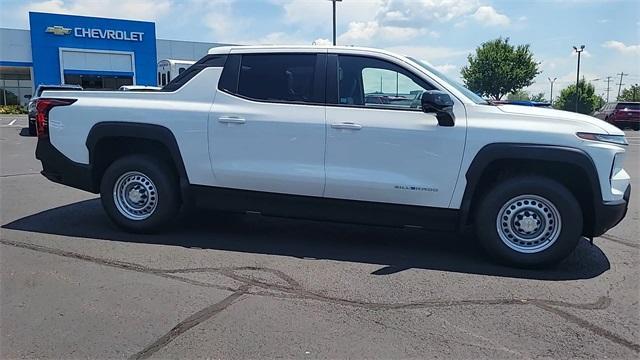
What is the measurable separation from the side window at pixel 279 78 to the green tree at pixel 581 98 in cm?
5974

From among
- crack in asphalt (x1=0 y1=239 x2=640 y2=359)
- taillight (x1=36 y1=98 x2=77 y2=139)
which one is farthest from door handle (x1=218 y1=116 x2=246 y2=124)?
taillight (x1=36 y1=98 x2=77 y2=139)

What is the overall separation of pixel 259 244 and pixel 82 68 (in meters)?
38.4

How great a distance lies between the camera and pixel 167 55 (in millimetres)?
45156

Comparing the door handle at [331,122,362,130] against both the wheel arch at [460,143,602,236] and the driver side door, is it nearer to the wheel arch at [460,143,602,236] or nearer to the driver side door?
the driver side door

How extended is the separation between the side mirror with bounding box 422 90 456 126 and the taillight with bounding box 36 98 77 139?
3.79m

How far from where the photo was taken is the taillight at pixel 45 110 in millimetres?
5816

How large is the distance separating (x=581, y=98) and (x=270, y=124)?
207ft

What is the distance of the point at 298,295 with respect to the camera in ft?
13.6

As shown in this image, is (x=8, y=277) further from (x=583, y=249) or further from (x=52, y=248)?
(x=583, y=249)

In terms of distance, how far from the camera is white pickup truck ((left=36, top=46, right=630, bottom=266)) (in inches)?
187

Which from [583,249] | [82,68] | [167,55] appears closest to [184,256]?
[583,249]

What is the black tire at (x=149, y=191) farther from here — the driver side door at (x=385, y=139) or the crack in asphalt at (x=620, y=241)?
the crack in asphalt at (x=620, y=241)

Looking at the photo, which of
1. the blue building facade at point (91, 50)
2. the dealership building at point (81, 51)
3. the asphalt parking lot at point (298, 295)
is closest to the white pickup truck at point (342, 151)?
the asphalt parking lot at point (298, 295)

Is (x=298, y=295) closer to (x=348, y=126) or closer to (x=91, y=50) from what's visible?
(x=348, y=126)
